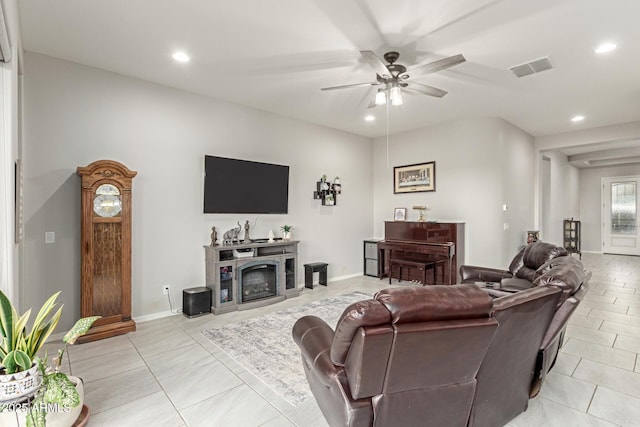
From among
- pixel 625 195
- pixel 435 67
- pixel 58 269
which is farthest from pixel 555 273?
pixel 625 195

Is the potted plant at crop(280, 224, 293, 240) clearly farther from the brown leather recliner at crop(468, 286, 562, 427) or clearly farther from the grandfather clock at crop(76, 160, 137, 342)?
the brown leather recliner at crop(468, 286, 562, 427)

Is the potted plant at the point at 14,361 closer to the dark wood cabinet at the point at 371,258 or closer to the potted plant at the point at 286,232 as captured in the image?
the potted plant at the point at 286,232

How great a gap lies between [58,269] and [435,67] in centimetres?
435

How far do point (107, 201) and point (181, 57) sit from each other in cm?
176

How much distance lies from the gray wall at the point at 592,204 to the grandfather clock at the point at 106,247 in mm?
12837

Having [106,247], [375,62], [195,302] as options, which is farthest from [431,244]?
[106,247]

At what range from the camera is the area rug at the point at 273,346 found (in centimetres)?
260

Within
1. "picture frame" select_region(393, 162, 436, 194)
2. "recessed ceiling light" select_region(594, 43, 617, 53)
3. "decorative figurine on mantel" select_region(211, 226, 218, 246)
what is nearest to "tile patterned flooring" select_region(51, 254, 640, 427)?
"decorative figurine on mantel" select_region(211, 226, 218, 246)

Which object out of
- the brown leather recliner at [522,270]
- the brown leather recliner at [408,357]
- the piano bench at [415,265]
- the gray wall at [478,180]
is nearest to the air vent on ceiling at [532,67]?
the gray wall at [478,180]

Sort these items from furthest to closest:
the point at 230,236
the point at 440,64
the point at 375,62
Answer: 1. the point at 230,236
2. the point at 375,62
3. the point at 440,64

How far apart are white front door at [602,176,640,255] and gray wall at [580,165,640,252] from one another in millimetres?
131

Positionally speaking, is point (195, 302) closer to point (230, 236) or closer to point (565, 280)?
point (230, 236)

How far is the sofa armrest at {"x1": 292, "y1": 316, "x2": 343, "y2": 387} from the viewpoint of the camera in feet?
5.35

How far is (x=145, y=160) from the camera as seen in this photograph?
4133 millimetres
